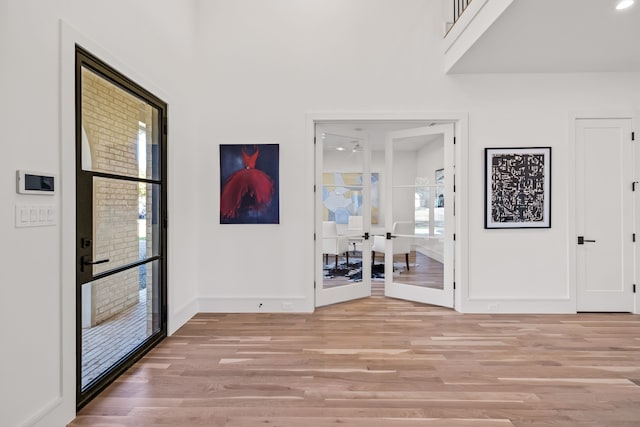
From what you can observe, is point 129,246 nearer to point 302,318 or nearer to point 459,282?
point 302,318

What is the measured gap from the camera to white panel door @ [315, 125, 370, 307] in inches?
169

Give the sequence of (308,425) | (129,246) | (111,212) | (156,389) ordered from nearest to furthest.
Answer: (308,425)
(156,389)
(111,212)
(129,246)

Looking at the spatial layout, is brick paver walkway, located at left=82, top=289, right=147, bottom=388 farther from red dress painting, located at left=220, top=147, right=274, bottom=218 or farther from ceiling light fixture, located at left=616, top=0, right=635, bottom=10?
ceiling light fixture, located at left=616, top=0, right=635, bottom=10

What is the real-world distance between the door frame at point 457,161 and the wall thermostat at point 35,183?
8.23 feet

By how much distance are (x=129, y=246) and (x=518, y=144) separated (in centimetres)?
419

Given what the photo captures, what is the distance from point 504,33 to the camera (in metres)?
3.05

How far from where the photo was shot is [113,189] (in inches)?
99.6

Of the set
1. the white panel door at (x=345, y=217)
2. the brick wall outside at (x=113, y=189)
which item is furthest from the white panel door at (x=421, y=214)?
the brick wall outside at (x=113, y=189)

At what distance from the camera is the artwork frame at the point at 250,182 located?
393cm

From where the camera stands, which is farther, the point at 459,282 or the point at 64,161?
the point at 459,282

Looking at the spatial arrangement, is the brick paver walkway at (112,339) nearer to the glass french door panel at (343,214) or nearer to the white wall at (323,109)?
the white wall at (323,109)

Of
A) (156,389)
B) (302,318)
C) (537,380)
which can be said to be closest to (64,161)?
(156,389)

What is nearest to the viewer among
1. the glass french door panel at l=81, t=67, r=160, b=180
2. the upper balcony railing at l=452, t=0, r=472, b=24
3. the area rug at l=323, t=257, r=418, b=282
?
the glass french door panel at l=81, t=67, r=160, b=180

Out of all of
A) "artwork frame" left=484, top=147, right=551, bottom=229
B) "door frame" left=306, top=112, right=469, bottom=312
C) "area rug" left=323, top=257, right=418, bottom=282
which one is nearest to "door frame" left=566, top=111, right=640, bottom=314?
"artwork frame" left=484, top=147, right=551, bottom=229
